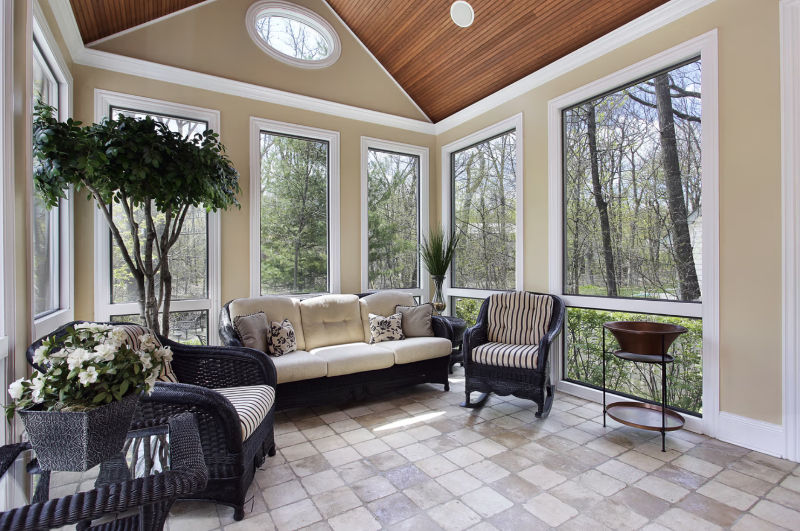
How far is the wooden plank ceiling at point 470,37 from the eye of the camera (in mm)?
3549

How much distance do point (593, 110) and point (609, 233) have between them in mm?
1162

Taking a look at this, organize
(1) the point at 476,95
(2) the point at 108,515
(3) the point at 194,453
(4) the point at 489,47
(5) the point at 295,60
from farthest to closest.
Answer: (1) the point at 476,95, (5) the point at 295,60, (4) the point at 489,47, (3) the point at 194,453, (2) the point at 108,515

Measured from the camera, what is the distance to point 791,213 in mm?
2537

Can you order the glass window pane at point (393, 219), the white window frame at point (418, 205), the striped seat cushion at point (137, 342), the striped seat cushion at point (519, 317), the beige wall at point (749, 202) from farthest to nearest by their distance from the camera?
1. the glass window pane at point (393, 219)
2. the white window frame at point (418, 205)
3. the striped seat cushion at point (519, 317)
4. the beige wall at point (749, 202)
5. the striped seat cushion at point (137, 342)

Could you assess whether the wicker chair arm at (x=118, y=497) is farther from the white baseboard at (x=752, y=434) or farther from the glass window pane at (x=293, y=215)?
the white baseboard at (x=752, y=434)

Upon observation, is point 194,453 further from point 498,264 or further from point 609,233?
point 498,264

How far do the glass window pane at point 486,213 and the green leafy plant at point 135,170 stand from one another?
281cm

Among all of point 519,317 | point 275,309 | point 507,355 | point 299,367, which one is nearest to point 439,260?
point 519,317

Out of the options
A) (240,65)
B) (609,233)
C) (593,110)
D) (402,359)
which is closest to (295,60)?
(240,65)

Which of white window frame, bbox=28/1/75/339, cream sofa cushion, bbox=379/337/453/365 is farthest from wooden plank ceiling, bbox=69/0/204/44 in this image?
cream sofa cushion, bbox=379/337/453/365

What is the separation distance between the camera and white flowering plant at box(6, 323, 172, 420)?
45.9 inches

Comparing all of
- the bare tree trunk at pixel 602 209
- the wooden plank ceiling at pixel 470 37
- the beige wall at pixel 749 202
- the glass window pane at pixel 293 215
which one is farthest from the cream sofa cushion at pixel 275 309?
the beige wall at pixel 749 202

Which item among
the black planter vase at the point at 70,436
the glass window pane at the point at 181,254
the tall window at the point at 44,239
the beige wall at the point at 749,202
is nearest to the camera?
the black planter vase at the point at 70,436

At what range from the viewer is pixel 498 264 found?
15.6ft
